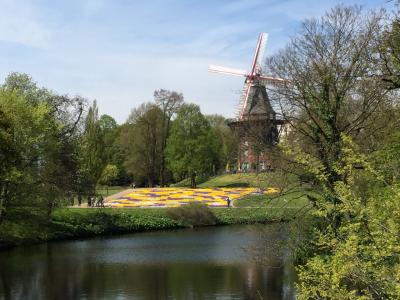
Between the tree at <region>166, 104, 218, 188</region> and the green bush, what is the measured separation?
2339cm

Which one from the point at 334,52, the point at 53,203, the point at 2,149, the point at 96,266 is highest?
the point at 334,52

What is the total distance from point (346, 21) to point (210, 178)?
54370mm

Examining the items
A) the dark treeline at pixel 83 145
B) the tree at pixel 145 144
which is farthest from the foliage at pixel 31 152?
Answer: the tree at pixel 145 144

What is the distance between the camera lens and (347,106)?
14922mm

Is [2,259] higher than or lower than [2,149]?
lower

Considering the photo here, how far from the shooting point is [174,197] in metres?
49.7

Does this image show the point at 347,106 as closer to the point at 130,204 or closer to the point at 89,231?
the point at 89,231

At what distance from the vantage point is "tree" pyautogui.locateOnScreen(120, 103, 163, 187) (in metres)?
62.8

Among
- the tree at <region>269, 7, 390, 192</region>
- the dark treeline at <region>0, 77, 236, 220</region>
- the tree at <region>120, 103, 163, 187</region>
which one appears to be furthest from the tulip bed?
the tree at <region>269, 7, 390, 192</region>

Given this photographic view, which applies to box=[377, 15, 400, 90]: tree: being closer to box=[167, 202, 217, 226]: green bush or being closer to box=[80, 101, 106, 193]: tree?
box=[167, 202, 217, 226]: green bush

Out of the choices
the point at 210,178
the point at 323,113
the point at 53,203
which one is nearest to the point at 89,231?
the point at 53,203

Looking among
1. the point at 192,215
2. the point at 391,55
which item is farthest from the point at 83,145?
the point at 391,55

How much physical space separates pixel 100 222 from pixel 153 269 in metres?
13.8

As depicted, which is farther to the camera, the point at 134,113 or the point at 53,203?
the point at 134,113
